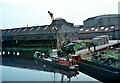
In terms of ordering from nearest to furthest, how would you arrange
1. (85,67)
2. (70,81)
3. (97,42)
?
(70,81)
(85,67)
(97,42)

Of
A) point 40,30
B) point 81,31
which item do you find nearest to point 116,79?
point 40,30

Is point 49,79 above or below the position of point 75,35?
below

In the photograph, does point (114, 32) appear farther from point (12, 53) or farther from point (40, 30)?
point (12, 53)

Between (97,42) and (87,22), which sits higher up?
(87,22)

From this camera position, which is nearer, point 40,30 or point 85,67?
point 85,67

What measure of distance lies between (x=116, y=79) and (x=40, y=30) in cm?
1849

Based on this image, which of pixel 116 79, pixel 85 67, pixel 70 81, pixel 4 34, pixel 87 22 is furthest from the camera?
pixel 87 22

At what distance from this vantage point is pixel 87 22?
41.7 meters

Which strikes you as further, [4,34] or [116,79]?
[4,34]

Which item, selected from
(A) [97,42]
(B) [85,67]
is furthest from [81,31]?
(B) [85,67]

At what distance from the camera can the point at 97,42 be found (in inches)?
927

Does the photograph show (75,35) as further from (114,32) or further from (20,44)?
(20,44)

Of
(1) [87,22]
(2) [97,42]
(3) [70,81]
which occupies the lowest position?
(3) [70,81]

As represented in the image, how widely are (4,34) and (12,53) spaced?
5563mm
